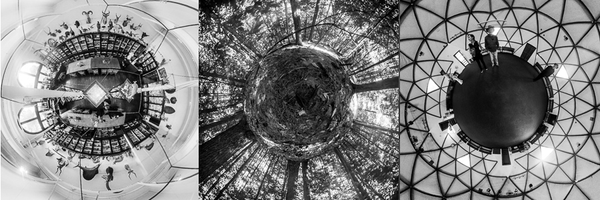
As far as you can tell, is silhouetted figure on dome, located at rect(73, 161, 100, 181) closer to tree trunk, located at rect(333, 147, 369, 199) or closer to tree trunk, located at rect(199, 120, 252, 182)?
tree trunk, located at rect(199, 120, 252, 182)

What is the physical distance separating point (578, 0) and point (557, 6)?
0.12m

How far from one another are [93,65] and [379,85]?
38.4 inches

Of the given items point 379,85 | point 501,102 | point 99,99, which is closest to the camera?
point 99,99

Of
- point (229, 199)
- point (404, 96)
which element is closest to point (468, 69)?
point (404, 96)

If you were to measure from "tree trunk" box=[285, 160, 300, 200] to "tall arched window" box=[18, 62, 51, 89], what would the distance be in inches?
32.9

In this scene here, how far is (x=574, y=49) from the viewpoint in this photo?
189cm

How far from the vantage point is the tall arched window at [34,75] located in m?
1.12

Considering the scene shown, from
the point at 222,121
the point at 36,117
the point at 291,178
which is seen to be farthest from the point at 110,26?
the point at 291,178

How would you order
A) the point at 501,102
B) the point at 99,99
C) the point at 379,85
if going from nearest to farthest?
the point at 99,99, the point at 379,85, the point at 501,102

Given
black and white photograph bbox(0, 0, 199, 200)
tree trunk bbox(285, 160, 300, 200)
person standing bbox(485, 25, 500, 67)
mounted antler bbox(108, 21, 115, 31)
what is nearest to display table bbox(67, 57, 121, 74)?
black and white photograph bbox(0, 0, 199, 200)

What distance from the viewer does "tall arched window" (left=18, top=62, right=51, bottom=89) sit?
43.9 inches

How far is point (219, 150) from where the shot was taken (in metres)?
1.29

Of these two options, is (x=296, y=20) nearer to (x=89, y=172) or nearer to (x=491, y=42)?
(x=89, y=172)

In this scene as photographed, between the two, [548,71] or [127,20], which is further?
[548,71]
